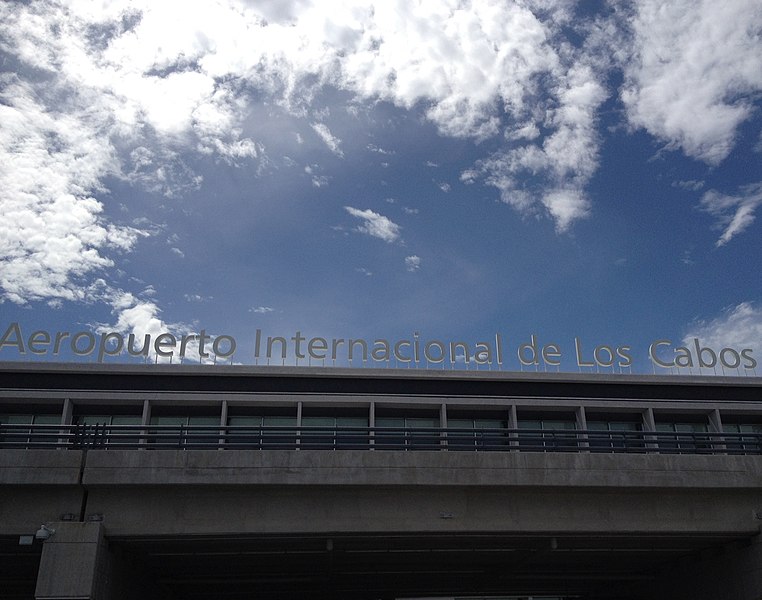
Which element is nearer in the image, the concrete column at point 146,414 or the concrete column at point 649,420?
the concrete column at point 146,414

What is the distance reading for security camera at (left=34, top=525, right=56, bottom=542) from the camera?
23.5m

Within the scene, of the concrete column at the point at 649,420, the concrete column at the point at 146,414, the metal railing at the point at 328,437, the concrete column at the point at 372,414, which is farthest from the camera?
the concrete column at the point at 649,420

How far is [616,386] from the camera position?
163 ft

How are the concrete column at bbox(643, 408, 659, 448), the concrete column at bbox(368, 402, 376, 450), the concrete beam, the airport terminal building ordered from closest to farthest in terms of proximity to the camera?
the airport terminal building, the concrete beam, the concrete column at bbox(368, 402, 376, 450), the concrete column at bbox(643, 408, 659, 448)

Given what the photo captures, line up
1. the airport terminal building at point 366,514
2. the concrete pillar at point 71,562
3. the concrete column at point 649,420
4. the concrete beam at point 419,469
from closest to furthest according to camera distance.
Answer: the concrete pillar at point 71,562 → the airport terminal building at point 366,514 → the concrete beam at point 419,469 → the concrete column at point 649,420

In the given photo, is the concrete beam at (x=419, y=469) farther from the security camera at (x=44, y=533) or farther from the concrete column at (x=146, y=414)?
the concrete column at (x=146, y=414)

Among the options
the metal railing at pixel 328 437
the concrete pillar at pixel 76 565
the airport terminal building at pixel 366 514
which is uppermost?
the metal railing at pixel 328 437

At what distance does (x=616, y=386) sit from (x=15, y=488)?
120 feet

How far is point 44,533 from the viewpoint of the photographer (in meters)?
23.6

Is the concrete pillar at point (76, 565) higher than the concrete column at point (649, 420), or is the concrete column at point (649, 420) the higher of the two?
the concrete column at point (649, 420)

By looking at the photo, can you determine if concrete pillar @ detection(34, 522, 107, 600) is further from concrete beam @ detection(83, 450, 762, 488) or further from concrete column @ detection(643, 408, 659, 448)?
concrete column @ detection(643, 408, 659, 448)

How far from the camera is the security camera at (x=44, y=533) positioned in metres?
23.5

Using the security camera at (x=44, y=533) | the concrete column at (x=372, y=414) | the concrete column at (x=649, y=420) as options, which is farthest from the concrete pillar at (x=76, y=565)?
the concrete column at (x=649, y=420)

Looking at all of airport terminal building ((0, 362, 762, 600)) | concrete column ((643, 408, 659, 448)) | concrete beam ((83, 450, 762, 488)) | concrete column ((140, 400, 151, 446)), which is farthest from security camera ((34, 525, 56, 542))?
concrete column ((643, 408, 659, 448))
